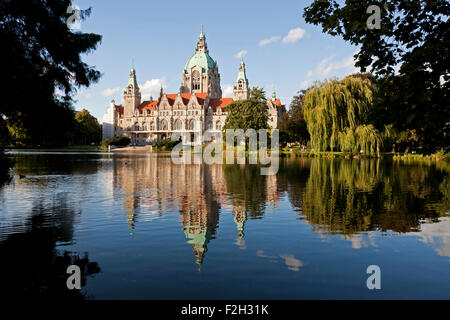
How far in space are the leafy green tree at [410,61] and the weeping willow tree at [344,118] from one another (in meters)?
37.0

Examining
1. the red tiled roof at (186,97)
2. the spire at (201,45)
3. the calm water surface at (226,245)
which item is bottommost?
the calm water surface at (226,245)

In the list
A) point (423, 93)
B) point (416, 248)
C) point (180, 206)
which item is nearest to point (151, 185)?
point (180, 206)

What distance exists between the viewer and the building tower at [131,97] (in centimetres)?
12638

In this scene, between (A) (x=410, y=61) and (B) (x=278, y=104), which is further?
(B) (x=278, y=104)

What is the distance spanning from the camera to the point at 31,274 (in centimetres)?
609

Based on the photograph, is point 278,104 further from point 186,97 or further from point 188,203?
point 188,203

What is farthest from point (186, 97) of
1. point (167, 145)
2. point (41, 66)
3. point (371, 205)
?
point (41, 66)

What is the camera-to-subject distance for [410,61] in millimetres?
5383

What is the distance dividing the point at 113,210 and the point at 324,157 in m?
40.1

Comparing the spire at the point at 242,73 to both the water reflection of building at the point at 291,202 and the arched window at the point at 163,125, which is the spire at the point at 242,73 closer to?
the arched window at the point at 163,125

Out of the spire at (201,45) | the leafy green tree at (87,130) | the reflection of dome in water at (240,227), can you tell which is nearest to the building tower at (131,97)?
the leafy green tree at (87,130)

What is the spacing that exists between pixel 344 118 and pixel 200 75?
303ft

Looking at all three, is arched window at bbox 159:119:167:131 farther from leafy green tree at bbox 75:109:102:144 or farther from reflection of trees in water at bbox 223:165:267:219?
reflection of trees in water at bbox 223:165:267:219

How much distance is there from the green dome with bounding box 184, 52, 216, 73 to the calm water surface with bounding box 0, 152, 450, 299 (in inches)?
4753
